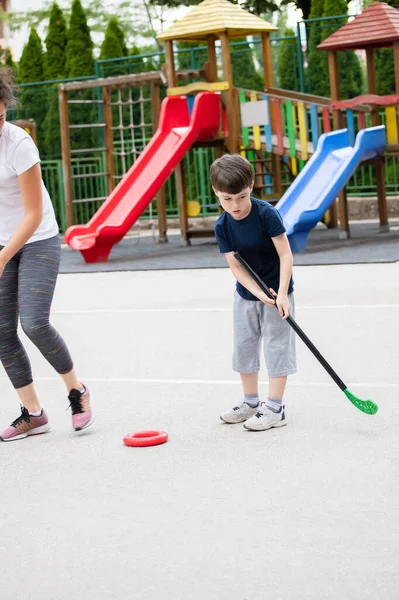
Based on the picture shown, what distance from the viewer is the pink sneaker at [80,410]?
5488mm

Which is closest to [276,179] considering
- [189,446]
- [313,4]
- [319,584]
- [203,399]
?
[313,4]

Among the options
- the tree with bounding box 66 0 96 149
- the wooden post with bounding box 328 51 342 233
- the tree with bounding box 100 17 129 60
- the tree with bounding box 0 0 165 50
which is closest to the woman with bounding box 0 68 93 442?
the wooden post with bounding box 328 51 342 233

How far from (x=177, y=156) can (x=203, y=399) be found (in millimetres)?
10468

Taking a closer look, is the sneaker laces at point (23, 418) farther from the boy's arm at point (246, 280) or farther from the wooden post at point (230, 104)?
the wooden post at point (230, 104)

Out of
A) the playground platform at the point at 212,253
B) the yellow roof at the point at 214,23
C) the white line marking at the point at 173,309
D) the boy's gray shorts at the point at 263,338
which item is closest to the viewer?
the boy's gray shorts at the point at 263,338

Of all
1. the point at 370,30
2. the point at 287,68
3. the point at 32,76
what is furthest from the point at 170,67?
the point at 32,76

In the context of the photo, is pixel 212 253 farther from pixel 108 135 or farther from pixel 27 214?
pixel 27 214

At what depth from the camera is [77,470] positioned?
4777 millimetres

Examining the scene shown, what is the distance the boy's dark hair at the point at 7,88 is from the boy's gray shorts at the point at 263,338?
4.67 feet

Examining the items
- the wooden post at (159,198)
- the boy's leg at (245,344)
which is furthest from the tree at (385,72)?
the boy's leg at (245,344)

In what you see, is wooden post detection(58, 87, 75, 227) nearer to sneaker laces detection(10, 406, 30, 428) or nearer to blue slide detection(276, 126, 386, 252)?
blue slide detection(276, 126, 386, 252)

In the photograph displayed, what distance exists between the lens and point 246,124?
1666cm

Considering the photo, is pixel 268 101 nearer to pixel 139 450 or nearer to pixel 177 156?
pixel 177 156

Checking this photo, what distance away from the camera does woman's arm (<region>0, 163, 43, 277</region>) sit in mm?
5093
